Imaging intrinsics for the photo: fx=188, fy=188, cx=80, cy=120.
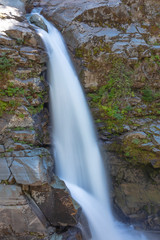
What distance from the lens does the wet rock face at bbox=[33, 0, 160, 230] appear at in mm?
6223

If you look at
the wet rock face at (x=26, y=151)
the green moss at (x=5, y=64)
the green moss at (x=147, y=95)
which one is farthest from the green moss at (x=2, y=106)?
the green moss at (x=147, y=95)

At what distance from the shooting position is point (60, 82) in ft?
19.9

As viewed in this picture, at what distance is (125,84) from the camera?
6789 millimetres

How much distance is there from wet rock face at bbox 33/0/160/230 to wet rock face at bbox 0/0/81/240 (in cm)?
203

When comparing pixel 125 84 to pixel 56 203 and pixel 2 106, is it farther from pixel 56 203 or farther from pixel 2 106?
pixel 56 203

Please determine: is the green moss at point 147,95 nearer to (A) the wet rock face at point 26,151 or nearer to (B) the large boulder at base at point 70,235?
(A) the wet rock face at point 26,151

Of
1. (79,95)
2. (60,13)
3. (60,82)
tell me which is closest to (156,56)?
(79,95)

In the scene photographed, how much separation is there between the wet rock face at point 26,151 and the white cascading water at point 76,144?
447 millimetres

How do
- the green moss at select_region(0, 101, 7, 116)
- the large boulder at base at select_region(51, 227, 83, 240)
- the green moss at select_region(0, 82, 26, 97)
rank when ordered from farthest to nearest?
the green moss at select_region(0, 82, 26, 97) → the green moss at select_region(0, 101, 7, 116) → the large boulder at base at select_region(51, 227, 83, 240)

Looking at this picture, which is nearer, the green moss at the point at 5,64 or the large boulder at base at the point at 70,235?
the large boulder at base at the point at 70,235

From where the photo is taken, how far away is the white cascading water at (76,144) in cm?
542

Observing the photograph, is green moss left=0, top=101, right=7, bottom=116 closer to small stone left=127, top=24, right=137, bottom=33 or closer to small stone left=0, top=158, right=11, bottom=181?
small stone left=0, top=158, right=11, bottom=181

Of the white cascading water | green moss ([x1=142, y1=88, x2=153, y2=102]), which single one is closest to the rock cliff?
green moss ([x1=142, y1=88, x2=153, y2=102])

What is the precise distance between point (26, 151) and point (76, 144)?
1.90 metres
